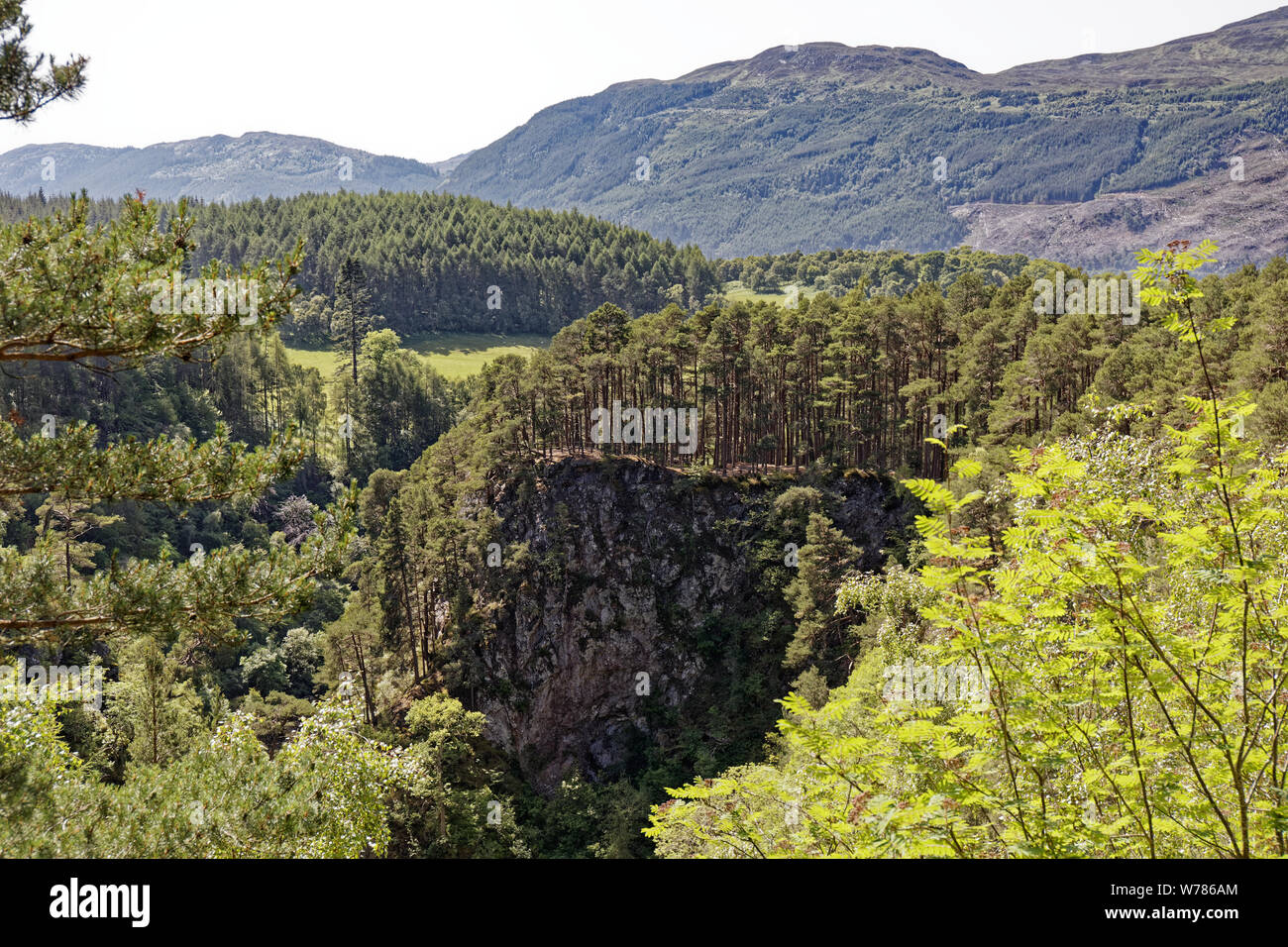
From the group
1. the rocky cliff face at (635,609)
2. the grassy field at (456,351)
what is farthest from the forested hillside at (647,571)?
the grassy field at (456,351)

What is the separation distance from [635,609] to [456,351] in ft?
274

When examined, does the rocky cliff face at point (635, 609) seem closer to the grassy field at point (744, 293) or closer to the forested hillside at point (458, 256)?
the forested hillside at point (458, 256)

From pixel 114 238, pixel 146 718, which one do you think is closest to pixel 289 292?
pixel 114 238

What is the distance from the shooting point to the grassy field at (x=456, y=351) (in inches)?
4343

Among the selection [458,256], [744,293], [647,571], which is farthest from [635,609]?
[744,293]

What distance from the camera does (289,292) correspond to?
1011 centimetres

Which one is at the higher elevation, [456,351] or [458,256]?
[458,256]

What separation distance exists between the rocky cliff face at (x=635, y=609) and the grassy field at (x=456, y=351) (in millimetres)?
58827

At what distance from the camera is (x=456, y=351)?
410ft

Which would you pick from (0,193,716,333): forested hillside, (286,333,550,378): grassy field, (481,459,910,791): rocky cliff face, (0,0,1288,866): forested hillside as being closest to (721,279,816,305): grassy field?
(0,193,716,333): forested hillside

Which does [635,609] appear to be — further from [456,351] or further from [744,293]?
[744,293]

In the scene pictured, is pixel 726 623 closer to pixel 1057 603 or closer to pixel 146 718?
pixel 146 718

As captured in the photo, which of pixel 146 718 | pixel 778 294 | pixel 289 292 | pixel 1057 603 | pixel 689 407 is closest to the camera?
pixel 1057 603

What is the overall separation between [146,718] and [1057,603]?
33231 millimetres
